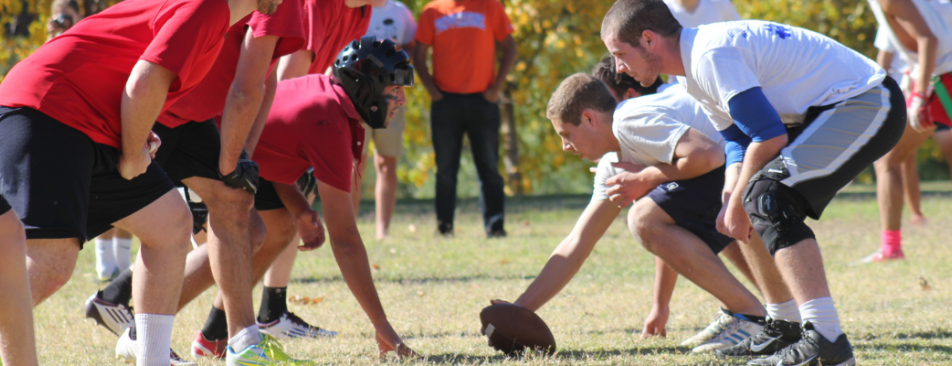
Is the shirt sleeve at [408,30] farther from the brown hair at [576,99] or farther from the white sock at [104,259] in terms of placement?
the brown hair at [576,99]

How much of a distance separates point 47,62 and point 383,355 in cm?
166

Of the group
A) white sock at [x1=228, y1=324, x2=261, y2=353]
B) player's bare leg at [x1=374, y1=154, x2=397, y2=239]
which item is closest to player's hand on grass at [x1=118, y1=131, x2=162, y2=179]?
white sock at [x1=228, y1=324, x2=261, y2=353]

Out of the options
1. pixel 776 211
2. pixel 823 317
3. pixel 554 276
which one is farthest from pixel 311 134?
pixel 823 317

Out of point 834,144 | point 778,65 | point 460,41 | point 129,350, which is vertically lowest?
point 129,350

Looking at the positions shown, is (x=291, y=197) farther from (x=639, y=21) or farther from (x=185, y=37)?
(x=639, y=21)

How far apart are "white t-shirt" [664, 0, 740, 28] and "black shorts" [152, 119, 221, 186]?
353cm

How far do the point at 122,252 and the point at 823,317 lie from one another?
15.1ft

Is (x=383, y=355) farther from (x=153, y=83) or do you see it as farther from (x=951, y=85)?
(x=951, y=85)

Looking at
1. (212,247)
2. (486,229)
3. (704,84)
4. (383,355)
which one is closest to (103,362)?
(212,247)

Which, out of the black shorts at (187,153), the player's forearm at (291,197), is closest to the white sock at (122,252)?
the player's forearm at (291,197)

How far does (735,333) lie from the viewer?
368 centimetres

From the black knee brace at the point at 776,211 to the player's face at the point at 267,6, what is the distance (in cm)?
181

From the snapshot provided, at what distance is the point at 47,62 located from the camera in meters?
2.66

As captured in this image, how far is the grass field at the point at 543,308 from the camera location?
3.58 metres
